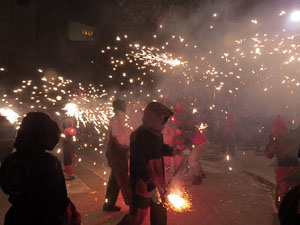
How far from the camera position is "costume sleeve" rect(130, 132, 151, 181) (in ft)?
10.9

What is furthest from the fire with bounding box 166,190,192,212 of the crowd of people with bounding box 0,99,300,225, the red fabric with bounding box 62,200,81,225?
the red fabric with bounding box 62,200,81,225

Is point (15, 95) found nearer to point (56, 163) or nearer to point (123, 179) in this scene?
point (123, 179)

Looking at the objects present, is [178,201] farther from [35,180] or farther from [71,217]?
[35,180]

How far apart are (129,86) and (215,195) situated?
513 inches

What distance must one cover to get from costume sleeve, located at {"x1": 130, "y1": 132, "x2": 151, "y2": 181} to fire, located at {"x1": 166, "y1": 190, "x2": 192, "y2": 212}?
6.79ft

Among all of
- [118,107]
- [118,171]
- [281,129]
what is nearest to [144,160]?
[118,171]

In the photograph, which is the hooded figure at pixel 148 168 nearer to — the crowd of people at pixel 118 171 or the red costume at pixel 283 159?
the crowd of people at pixel 118 171

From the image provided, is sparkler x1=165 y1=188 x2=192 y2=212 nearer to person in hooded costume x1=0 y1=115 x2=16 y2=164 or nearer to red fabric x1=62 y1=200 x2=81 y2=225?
red fabric x1=62 y1=200 x2=81 y2=225

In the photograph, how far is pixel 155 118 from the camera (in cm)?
368

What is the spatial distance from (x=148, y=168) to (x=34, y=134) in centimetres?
162

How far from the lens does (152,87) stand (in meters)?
15.7

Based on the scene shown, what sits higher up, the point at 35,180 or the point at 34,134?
the point at 34,134

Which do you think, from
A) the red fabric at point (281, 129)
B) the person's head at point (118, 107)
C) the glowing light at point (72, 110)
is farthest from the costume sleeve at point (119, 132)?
the glowing light at point (72, 110)

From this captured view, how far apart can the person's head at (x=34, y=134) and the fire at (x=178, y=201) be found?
339 cm
